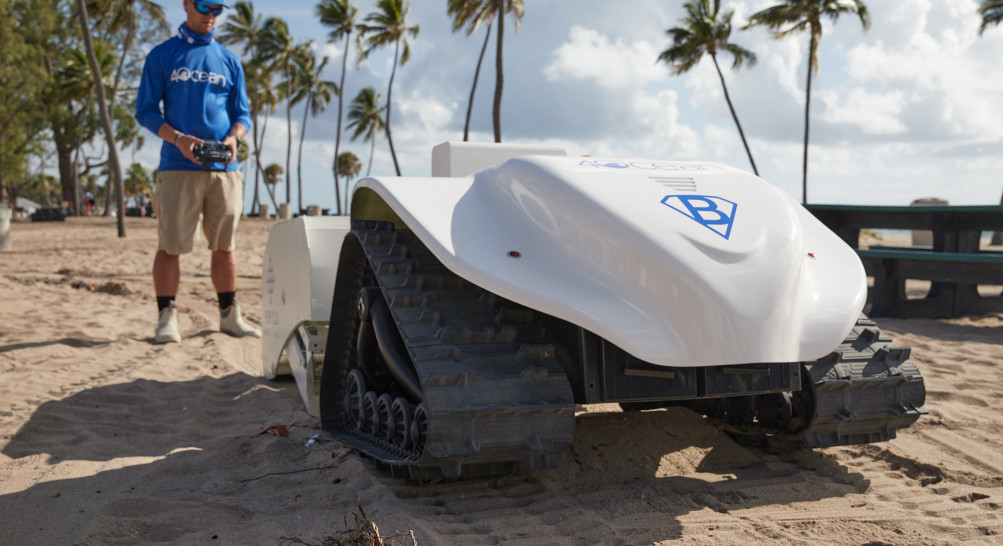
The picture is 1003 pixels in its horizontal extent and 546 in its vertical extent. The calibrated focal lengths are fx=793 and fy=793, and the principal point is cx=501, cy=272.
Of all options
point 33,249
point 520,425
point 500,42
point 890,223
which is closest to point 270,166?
point 500,42

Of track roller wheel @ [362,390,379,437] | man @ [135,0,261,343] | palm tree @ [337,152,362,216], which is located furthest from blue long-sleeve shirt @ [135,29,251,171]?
palm tree @ [337,152,362,216]

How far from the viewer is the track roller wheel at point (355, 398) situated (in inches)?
123

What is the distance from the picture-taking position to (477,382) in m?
2.31

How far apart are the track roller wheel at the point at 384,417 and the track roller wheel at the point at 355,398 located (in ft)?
Result: 0.48

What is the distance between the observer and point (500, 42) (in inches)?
897

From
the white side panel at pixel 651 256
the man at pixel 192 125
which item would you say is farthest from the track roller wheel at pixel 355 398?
the man at pixel 192 125

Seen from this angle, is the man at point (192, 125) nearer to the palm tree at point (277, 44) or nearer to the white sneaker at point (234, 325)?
the white sneaker at point (234, 325)

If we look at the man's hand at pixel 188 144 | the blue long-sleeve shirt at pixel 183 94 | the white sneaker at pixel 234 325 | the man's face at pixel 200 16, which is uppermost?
the man's face at pixel 200 16

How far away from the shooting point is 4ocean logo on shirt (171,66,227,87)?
17.2ft

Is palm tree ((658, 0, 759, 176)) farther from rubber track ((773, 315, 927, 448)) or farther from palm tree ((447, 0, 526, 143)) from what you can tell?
rubber track ((773, 315, 927, 448))

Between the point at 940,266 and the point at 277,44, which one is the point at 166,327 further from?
the point at 277,44

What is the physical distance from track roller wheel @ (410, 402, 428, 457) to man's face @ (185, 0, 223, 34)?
13.1ft

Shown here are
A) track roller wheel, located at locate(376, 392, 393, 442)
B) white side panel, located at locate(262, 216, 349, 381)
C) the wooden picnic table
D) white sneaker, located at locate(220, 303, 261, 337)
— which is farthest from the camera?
the wooden picnic table

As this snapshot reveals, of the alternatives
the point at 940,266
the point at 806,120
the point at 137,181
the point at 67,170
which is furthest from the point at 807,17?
the point at 137,181
